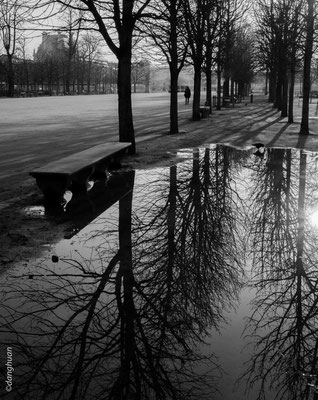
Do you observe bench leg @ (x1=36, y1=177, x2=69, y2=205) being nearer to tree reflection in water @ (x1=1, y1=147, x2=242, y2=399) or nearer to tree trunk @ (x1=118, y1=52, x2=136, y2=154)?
tree reflection in water @ (x1=1, y1=147, x2=242, y2=399)

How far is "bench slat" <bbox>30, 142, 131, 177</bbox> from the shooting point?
23.3 feet

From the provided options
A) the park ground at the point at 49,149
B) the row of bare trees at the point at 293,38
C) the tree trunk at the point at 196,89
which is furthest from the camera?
the tree trunk at the point at 196,89

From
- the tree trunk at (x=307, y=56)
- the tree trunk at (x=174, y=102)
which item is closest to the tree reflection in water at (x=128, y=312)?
the tree trunk at (x=174, y=102)

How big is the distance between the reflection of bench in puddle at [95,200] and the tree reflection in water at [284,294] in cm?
226

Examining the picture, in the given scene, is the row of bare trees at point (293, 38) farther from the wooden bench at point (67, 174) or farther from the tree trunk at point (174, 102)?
the wooden bench at point (67, 174)

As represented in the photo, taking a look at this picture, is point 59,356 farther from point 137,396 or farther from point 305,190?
point 305,190

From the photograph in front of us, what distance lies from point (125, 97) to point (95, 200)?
5.75 m

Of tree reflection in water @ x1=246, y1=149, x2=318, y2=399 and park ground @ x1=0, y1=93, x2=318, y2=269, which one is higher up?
park ground @ x1=0, y1=93, x2=318, y2=269

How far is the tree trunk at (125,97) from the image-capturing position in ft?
40.8

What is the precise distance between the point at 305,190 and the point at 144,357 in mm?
6076

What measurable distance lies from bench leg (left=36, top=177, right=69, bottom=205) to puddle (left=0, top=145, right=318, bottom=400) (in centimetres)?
72
